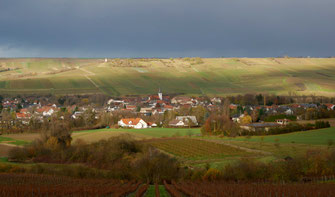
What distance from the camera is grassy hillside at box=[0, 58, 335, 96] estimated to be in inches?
4941

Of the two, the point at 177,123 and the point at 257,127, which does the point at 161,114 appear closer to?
the point at 177,123

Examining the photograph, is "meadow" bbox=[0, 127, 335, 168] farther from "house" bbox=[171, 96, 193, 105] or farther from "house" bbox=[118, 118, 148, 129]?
"house" bbox=[171, 96, 193, 105]

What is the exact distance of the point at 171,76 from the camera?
5851 inches

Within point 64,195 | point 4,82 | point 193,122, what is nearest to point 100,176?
point 64,195

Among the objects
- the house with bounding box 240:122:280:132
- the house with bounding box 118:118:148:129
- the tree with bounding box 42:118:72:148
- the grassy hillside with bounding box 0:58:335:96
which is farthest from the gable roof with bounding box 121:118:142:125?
the grassy hillside with bounding box 0:58:335:96

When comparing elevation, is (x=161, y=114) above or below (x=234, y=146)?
above

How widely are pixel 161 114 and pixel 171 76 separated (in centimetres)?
5661

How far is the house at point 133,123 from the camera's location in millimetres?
80875

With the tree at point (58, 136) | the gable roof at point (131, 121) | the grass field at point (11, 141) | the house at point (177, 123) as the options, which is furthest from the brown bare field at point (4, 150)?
the house at point (177, 123)

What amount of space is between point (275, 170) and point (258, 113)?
5480 cm

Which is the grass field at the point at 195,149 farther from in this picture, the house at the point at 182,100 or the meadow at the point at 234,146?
the house at the point at 182,100

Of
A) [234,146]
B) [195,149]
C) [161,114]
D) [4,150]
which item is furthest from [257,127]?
[4,150]

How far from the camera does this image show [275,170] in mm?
30016

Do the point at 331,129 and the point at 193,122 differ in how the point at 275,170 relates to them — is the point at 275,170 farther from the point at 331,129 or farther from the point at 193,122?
the point at 193,122
